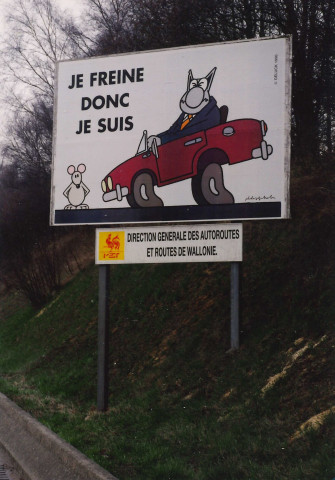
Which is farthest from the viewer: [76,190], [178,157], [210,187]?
[76,190]

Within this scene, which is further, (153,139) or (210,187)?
(153,139)

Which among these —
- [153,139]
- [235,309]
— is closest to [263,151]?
[153,139]

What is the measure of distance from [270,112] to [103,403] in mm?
4791

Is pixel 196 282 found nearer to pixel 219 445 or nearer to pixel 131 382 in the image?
pixel 131 382

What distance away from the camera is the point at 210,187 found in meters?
9.84

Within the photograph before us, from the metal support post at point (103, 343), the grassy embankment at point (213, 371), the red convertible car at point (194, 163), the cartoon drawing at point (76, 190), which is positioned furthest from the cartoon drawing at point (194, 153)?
the grassy embankment at point (213, 371)

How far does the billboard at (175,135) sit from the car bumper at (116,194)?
0.05 ft

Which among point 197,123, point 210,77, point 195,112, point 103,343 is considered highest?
point 210,77

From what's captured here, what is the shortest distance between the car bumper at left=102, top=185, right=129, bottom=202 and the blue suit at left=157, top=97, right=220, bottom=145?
90 cm

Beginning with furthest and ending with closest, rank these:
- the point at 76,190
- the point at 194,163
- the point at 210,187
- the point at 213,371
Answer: the point at 76,190 → the point at 194,163 → the point at 210,187 → the point at 213,371

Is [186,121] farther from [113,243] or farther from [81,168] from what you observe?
[113,243]

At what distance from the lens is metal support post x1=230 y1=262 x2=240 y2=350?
10039mm

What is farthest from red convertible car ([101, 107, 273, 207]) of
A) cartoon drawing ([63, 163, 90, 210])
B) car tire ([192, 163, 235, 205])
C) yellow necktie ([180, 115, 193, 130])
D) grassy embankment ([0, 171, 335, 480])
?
grassy embankment ([0, 171, 335, 480])

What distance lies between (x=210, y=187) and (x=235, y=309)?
1847 mm
